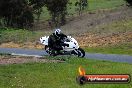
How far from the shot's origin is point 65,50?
30.9 metres

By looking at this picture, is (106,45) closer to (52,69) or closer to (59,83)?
(52,69)

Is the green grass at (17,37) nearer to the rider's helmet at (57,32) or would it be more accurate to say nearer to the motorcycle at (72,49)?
the motorcycle at (72,49)

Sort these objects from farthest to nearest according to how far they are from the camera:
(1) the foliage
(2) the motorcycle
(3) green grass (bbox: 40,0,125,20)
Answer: (3) green grass (bbox: 40,0,125,20) < (1) the foliage < (2) the motorcycle

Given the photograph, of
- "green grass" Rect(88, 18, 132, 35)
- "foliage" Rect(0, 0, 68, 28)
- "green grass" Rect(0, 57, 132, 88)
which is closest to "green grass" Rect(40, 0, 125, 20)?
"foliage" Rect(0, 0, 68, 28)

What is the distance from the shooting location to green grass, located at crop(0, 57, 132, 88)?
16533 mm

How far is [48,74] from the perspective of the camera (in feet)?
63.7

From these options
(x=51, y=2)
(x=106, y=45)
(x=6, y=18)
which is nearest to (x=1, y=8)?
(x=6, y=18)

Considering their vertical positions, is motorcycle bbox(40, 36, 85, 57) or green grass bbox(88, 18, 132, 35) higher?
motorcycle bbox(40, 36, 85, 57)

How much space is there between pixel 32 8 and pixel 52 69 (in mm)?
66014

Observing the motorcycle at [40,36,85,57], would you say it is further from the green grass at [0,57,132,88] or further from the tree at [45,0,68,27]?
the tree at [45,0,68,27]

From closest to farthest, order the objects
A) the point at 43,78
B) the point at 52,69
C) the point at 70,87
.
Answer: the point at 70,87, the point at 43,78, the point at 52,69

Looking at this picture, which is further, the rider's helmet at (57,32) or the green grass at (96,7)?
the green grass at (96,7)

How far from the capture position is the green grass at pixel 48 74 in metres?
16.5

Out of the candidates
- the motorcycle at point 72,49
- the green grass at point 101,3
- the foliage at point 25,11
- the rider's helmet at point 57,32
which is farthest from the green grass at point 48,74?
the green grass at point 101,3
